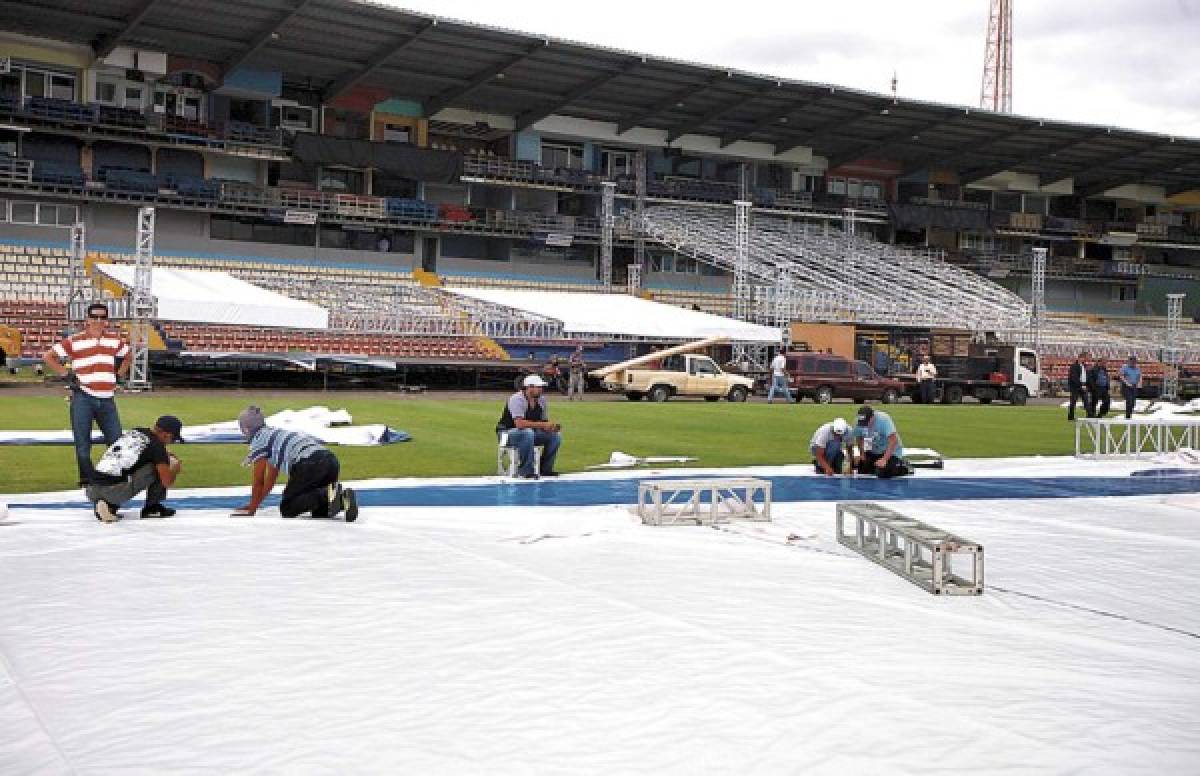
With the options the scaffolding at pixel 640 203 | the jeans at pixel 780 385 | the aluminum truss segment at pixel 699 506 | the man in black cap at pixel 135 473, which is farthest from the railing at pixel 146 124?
the aluminum truss segment at pixel 699 506

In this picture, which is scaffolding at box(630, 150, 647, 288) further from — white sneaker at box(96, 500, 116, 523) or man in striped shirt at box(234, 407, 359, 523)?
white sneaker at box(96, 500, 116, 523)

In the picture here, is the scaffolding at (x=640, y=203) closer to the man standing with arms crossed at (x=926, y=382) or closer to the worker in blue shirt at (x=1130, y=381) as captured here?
the man standing with arms crossed at (x=926, y=382)

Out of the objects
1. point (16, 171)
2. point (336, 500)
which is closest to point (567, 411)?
point (336, 500)

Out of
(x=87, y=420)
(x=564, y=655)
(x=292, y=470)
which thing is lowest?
(x=564, y=655)

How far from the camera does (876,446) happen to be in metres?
16.2

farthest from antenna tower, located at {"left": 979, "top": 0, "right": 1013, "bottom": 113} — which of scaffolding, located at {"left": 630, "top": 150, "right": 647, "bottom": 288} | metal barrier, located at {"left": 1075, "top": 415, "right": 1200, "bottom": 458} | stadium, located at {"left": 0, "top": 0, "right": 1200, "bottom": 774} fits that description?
metal barrier, located at {"left": 1075, "top": 415, "right": 1200, "bottom": 458}

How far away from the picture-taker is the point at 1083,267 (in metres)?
72.2

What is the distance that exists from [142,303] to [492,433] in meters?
11.8

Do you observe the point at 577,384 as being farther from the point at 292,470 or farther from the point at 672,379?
the point at 292,470

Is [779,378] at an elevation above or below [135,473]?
above

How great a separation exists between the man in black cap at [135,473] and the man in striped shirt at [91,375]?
49.7 inches

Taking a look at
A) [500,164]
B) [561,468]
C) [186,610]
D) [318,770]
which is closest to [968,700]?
[318,770]

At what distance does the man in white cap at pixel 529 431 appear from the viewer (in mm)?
14836

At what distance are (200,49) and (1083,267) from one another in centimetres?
5051
